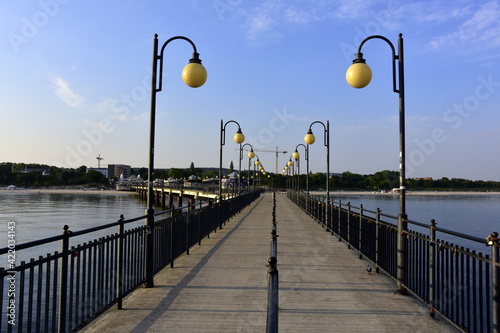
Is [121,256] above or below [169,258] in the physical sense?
above

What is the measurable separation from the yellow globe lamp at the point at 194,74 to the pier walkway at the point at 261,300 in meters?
3.82

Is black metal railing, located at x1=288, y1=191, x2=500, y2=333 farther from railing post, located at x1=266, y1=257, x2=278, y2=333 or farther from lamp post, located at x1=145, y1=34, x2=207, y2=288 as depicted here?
lamp post, located at x1=145, y1=34, x2=207, y2=288

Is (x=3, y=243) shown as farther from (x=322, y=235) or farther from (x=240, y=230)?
(x=322, y=235)

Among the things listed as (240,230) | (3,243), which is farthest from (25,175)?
(240,230)

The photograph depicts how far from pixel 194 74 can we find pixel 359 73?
125 inches

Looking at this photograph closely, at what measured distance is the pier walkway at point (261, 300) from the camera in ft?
15.2

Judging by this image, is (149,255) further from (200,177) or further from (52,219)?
(200,177)

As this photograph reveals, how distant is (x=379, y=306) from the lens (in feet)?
17.9

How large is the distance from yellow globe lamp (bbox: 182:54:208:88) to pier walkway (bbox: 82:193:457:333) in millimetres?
3820

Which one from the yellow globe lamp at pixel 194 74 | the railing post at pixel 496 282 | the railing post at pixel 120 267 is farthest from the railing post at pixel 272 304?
the yellow globe lamp at pixel 194 74

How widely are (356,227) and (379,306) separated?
432 cm

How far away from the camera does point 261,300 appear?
565 cm

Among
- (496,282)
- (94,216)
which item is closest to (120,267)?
(496,282)

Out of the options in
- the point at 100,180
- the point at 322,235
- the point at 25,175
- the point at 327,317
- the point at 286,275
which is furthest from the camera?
the point at 100,180
